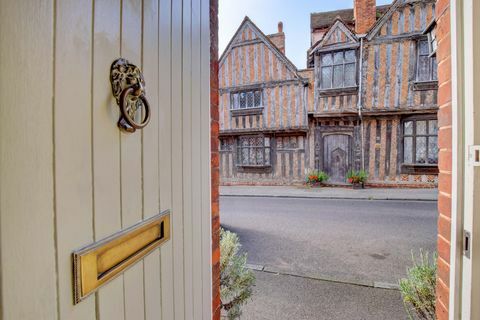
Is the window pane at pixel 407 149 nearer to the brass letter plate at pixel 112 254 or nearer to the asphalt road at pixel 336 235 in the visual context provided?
the asphalt road at pixel 336 235

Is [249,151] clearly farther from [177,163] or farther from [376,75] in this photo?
[177,163]

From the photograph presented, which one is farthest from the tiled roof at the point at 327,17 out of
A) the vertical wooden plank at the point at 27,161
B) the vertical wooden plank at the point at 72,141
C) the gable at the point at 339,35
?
the vertical wooden plank at the point at 27,161

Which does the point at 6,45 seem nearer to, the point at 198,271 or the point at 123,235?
the point at 123,235

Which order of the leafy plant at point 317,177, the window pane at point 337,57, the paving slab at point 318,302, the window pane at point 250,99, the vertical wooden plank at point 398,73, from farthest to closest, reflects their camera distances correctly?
the window pane at point 250,99 < the leafy plant at point 317,177 < the window pane at point 337,57 < the vertical wooden plank at point 398,73 < the paving slab at point 318,302

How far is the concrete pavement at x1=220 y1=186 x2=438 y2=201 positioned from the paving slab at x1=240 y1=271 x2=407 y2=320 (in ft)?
20.9

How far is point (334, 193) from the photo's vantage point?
9461mm

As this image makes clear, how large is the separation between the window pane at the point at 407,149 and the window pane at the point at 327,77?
3670 millimetres

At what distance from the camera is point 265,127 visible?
11398 millimetres

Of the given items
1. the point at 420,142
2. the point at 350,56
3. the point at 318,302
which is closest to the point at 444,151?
the point at 318,302

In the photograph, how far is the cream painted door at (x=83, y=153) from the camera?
468 mm

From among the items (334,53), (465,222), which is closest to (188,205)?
(465,222)

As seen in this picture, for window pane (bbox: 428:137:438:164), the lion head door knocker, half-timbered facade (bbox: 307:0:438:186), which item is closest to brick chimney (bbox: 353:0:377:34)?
half-timbered facade (bbox: 307:0:438:186)

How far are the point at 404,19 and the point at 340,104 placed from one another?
12.4ft

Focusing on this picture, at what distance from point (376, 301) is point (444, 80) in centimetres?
242
